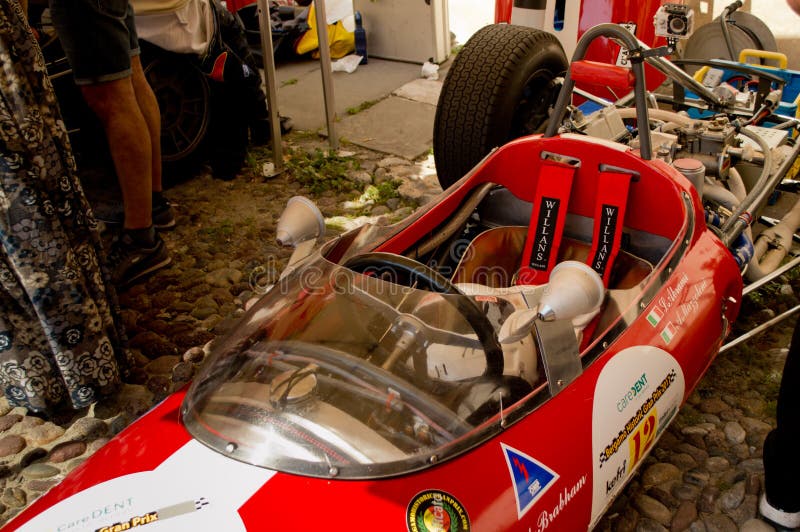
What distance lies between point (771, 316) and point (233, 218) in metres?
2.63

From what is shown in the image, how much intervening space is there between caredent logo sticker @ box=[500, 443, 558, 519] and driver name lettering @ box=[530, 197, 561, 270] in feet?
3.17

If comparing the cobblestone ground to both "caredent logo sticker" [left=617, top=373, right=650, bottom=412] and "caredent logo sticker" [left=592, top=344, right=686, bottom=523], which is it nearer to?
"caredent logo sticker" [left=592, top=344, right=686, bottom=523]

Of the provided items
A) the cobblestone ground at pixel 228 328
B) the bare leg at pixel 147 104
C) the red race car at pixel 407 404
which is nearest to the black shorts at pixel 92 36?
the bare leg at pixel 147 104

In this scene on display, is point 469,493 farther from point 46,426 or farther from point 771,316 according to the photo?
point 771,316

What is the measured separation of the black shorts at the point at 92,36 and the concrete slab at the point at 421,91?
2.65m

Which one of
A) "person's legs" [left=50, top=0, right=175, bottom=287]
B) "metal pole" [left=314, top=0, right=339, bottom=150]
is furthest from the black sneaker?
"metal pole" [left=314, top=0, right=339, bottom=150]

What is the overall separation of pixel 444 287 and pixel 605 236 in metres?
0.88

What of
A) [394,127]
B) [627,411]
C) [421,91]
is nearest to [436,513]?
[627,411]

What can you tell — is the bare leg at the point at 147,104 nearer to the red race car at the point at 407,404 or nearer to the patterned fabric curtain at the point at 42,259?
the patterned fabric curtain at the point at 42,259

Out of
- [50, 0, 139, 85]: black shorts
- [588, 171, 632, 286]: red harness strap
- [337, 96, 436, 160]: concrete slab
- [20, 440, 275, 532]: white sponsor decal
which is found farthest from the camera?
[337, 96, 436, 160]: concrete slab

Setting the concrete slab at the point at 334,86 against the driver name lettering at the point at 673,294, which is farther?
the concrete slab at the point at 334,86

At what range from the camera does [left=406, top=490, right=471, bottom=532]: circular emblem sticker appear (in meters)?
1.31

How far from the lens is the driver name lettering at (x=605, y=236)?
2.16 m

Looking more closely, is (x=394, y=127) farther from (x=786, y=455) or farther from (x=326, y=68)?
(x=786, y=455)
